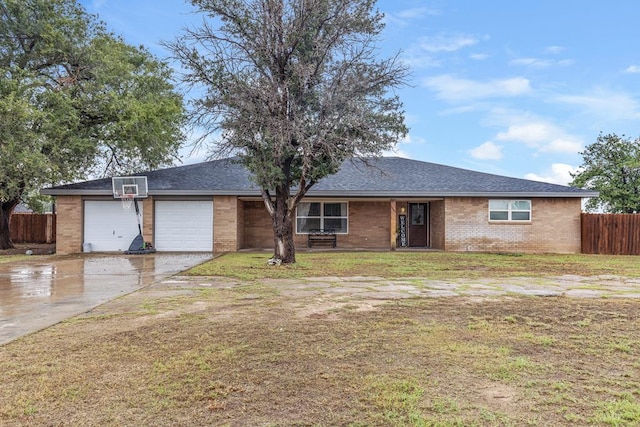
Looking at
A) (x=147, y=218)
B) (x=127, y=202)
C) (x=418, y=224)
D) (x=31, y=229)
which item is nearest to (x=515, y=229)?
(x=418, y=224)

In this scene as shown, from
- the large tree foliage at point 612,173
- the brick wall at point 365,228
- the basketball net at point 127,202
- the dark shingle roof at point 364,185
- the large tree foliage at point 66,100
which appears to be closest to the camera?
the large tree foliage at point 66,100

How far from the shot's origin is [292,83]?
1149 cm

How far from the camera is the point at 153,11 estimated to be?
1340 centimetres

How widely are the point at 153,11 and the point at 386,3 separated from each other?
7.26m

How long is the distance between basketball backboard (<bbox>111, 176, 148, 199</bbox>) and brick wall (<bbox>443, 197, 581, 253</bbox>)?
476 inches

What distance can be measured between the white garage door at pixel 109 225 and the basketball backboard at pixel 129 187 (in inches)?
38.3

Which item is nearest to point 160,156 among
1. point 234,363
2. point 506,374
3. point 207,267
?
point 207,267

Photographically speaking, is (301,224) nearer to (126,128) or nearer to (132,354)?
(126,128)

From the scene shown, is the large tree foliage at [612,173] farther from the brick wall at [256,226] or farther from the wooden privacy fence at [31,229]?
the wooden privacy fence at [31,229]

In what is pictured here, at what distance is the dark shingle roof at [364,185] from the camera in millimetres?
17016

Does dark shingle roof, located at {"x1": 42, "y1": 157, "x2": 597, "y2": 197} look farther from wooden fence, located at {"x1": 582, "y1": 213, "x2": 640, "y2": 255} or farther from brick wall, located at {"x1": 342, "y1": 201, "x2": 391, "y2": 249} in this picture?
brick wall, located at {"x1": 342, "y1": 201, "x2": 391, "y2": 249}

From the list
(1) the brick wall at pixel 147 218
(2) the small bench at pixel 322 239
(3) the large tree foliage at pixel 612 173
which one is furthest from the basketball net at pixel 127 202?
(3) the large tree foliage at pixel 612 173

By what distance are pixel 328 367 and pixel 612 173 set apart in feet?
105

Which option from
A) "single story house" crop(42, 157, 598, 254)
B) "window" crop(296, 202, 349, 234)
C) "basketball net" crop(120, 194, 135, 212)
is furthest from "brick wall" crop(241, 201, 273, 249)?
"basketball net" crop(120, 194, 135, 212)
